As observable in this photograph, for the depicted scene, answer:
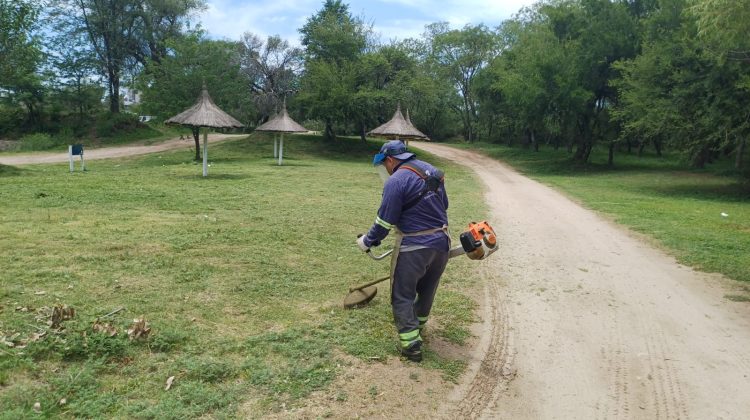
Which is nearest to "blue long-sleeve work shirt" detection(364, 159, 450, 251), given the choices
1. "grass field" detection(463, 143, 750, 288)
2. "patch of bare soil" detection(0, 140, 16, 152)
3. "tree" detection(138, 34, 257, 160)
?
"grass field" detection(463, 143, 750, 288)

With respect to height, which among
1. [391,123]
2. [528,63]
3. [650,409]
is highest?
[528,63]

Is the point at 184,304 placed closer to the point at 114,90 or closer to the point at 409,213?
the point at 409,213

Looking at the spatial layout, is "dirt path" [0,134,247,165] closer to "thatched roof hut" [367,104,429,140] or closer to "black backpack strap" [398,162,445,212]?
"thatched roof hut" [367,104,429,140]

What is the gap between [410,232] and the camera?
4207 millimetres

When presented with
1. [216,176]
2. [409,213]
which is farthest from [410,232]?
[216,176]

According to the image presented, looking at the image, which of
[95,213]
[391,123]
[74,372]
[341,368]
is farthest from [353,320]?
[391,123]

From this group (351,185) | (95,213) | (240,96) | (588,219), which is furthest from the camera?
(240,96)

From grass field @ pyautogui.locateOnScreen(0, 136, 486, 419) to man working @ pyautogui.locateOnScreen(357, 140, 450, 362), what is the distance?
367 millimetres

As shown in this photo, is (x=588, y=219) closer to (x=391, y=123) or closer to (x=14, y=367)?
(x=14, y=367)

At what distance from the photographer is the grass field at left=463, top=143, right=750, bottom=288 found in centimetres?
836

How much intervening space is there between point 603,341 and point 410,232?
87.4 inches

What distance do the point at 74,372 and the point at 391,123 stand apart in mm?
22229

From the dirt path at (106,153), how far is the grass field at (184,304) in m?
14.4

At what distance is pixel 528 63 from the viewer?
25.9 m
